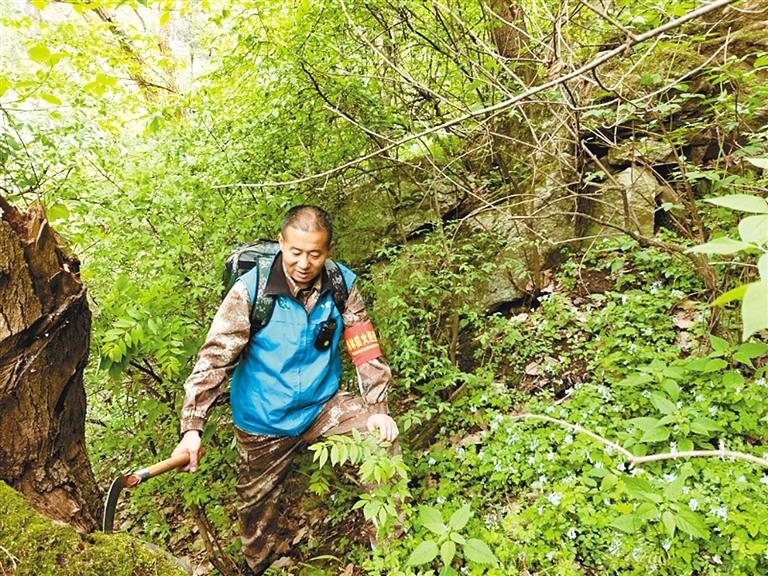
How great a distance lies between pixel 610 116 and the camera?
3.72m

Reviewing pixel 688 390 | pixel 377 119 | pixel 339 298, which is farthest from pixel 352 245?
pixel 688 390

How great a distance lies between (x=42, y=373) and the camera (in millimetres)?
2088

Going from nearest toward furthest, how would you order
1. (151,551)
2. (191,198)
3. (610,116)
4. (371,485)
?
(151,551)
(371,485)
(191,198)
(610,116)

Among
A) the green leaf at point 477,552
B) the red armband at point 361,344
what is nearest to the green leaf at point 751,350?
Result: the green leaf at point 477,552

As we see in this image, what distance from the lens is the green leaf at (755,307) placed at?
2.19 ft

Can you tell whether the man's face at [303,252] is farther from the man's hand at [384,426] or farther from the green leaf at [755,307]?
the green leaf at [755,307]

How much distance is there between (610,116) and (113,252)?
4018 mm

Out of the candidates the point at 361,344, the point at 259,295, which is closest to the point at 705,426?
the point at 361,344

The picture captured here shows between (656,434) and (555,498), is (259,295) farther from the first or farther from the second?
(656,434)

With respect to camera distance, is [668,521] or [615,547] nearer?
[668,521]

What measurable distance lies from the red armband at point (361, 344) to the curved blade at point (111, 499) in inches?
58.5

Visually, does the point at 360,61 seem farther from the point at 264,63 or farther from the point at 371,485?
the point at 371,485

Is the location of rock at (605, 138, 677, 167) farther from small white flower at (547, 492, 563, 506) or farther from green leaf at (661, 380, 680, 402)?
small white flower at (547, 492, 563, 506)

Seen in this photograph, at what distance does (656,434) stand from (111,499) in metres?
2.94
